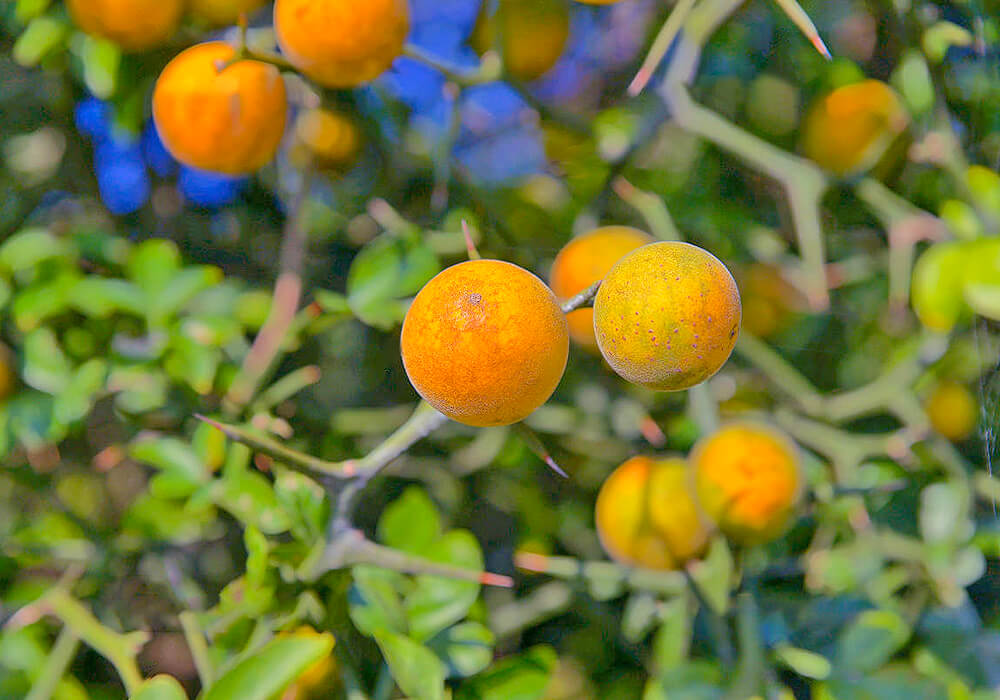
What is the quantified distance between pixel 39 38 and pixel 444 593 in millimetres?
440

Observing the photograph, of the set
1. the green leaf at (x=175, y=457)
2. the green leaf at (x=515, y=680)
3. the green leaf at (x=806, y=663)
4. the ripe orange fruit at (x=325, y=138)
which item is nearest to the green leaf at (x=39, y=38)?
the ripe orange fruit at (x=325, y=138)

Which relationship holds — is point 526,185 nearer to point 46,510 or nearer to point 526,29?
point 526,29

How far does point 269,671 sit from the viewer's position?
37 cm

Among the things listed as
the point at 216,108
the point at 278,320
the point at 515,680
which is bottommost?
the point at 515,680

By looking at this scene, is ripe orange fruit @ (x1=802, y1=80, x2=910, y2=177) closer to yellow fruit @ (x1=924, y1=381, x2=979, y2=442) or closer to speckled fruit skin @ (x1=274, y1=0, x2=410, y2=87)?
yellow fruit @ (x1=924, y1=381, x2=979, y2=442)

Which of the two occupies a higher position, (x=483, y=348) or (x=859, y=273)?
(x=483, y=348)

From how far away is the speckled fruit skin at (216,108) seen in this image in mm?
470

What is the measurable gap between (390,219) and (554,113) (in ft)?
0.48

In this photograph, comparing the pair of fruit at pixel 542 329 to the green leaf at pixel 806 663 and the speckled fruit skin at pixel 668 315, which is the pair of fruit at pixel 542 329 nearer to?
the speckled fruit skin at pixel 668 315

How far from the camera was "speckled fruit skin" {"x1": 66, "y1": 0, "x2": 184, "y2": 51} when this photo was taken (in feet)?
1.57

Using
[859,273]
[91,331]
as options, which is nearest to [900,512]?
[859,273]

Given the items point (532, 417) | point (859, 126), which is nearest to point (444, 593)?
point (532, 417)

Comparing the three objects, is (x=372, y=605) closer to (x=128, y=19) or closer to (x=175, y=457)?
(x=175, y=457)

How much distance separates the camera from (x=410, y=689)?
0.39 metres
